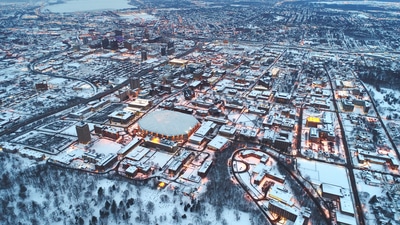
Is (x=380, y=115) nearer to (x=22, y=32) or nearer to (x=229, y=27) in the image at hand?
(x=229, y=27)

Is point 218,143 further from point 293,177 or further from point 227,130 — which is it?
point 293,177

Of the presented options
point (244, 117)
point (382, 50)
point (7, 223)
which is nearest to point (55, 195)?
point (7, 223)

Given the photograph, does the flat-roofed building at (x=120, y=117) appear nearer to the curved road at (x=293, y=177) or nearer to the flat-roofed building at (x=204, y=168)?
the flat-roofed building at (x=204, y=168)

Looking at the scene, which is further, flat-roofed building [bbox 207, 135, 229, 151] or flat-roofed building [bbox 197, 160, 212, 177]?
flat-roofed building [bbox 207, 135, 229, 151]

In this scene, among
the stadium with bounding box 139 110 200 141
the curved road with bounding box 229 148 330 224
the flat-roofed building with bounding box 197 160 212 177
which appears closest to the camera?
the curved road with bounding box 229 148 330 224

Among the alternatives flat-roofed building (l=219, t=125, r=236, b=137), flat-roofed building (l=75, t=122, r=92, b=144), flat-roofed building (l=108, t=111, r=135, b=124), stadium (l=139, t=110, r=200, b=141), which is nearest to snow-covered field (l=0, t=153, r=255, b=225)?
flat-roofed building (l=75, t=122, r=92, b=144)

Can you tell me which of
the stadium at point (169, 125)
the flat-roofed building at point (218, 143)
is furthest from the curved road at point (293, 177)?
the stadium at point (169, 125)

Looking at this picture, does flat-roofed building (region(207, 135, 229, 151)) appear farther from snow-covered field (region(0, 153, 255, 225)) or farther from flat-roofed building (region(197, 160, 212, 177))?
snow-covered field (region(0, 153, 255, 225))

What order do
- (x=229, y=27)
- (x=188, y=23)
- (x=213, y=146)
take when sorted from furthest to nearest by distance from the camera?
(x=188, y=23) → (x=229, y=27) → (x=213, y=146)
